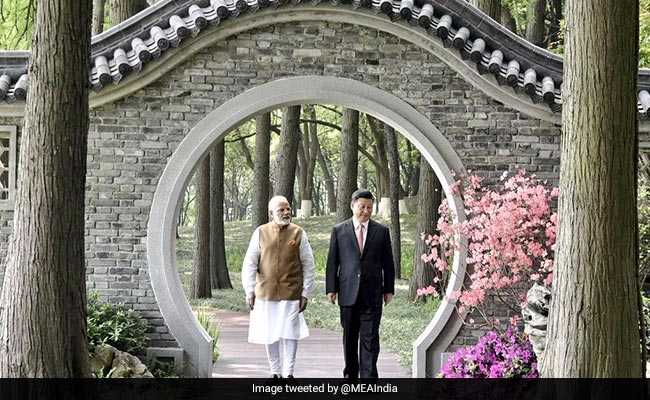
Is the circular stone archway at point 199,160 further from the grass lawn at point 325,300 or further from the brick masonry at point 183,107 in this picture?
the grass lawn at point 325,300

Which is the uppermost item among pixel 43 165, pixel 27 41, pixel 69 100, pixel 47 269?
pixel 27 41

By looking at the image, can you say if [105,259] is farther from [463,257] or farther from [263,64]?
[463,257]

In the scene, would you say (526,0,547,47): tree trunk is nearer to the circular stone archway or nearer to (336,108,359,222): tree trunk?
(336,108,359,222): tree trunk

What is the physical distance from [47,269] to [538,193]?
465 centimetres

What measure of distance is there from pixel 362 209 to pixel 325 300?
1062cm

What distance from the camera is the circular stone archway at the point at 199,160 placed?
9555mm

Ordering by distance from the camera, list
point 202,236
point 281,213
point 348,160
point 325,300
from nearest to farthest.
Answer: point 281,213
point 348,160
point 202,236
point 325,300

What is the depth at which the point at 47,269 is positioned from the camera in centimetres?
645

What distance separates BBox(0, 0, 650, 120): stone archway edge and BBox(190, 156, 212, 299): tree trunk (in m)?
6.74

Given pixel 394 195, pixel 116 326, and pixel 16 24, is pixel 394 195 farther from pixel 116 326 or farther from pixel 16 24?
pixel 116 326

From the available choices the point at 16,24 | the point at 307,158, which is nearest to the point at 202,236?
the point at 16,24

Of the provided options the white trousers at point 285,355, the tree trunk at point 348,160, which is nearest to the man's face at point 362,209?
the white trousers at point 285,355

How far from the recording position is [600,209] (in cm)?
612

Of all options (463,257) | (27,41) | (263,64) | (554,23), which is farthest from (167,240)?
(554,23)
